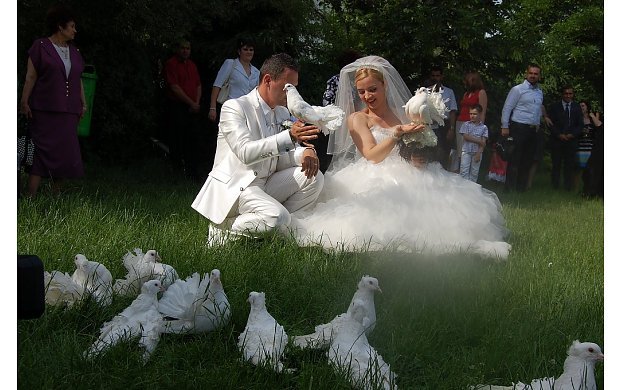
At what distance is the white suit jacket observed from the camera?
1822 millimetres

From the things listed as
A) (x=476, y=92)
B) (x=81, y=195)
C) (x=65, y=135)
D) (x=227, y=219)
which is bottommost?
(x=227, y=219)

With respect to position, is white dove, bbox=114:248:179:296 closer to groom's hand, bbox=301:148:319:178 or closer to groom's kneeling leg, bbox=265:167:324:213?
groom's hand, bbox=301:148:319:178

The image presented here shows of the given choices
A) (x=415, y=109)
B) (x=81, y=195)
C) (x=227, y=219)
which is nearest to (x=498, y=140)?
(x=415, y=109)


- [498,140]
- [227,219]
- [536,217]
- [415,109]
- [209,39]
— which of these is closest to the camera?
[209,39]

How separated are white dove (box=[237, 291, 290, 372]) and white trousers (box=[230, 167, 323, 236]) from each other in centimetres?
68

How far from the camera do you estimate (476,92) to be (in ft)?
4.12

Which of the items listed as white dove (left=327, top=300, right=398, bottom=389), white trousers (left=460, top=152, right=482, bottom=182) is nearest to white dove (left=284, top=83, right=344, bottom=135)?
white trousers (left=460, top=152, right=482, bottom=182)

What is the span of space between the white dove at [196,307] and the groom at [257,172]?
1.40ft

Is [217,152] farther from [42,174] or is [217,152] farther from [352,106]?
[42,174]

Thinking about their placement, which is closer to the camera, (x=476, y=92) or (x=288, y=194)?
(x=476, y=92)

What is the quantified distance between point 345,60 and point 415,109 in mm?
435

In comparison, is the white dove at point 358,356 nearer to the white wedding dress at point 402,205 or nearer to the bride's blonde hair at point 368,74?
the bride's blonde hair at point 368,74

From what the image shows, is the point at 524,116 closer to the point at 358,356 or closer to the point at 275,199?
the point at 358,356

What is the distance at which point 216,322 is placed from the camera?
123 cm
